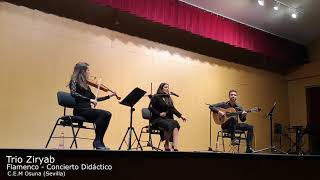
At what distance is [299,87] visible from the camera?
9039 mm

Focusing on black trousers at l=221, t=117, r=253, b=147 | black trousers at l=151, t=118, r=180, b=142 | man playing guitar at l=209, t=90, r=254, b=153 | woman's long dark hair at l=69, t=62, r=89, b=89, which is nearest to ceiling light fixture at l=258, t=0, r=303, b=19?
man playing guitar at l=209, t=90, r=254, b=153

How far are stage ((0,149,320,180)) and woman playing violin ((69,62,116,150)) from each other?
1.83 m

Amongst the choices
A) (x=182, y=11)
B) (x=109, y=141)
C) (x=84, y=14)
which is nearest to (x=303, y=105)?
(x=182, y=11)

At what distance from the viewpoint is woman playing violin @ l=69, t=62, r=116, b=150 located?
4180 mm

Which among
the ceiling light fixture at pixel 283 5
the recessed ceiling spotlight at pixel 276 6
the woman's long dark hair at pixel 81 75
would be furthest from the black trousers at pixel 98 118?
the recessed ceiling spotlight at pixel 276 6

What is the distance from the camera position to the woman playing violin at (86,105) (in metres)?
4.18

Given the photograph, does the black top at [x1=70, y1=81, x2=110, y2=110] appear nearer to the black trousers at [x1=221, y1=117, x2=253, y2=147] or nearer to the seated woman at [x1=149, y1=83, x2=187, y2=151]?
the seated woman at [x1=149, y1=83, x2=187, y2=151]

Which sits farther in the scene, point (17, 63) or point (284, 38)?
point (284, 38)

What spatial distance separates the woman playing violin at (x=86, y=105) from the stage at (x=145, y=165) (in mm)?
1826

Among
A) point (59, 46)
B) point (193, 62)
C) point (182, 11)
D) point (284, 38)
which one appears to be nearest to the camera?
point (59, 46)

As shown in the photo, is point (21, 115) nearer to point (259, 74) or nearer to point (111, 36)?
point (111, 36)

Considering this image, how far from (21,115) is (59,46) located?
3.68ft

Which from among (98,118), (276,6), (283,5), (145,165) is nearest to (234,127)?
(98,118)

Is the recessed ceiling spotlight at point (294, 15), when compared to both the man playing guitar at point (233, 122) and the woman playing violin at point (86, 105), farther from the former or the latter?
the woman playing violin at point (86, 105)
